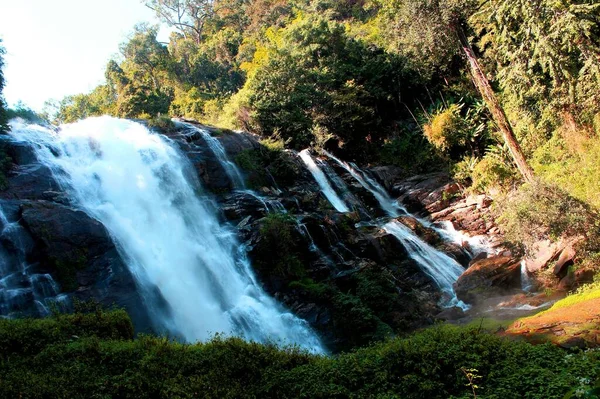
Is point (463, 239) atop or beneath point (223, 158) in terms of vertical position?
beneath

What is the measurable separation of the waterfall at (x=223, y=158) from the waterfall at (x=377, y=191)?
252 inches

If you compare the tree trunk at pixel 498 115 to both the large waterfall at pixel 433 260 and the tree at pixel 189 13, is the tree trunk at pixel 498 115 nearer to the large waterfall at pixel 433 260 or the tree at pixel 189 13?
the large waterfall at pixel 433 260

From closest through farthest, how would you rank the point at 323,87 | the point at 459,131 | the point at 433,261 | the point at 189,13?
the point at 433,261 < the point at 459,131 < the point at 323,87 < the point at 189,13

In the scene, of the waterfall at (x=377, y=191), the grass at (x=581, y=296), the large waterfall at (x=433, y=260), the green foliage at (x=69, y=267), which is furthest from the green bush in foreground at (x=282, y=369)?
the waterfall at (x=377, y=191)

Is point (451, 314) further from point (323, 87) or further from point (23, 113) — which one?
point (23, 113)

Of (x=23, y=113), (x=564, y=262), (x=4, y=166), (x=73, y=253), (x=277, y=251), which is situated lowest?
(x=564, y=262)

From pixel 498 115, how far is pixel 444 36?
5.69 meters

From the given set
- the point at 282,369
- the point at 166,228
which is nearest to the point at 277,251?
the point at 166,228

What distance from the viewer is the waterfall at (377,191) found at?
23128 mm

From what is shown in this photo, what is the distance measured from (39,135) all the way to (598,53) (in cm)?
2177

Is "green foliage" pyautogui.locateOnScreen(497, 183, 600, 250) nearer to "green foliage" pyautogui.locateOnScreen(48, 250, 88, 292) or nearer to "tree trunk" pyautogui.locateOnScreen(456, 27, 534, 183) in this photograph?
"tree trunk" pyautogui.locateOnScreen(456, 27, 534, 183)

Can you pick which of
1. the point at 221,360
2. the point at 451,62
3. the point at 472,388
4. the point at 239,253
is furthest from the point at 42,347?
the point at 451,62

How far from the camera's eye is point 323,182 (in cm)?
2277

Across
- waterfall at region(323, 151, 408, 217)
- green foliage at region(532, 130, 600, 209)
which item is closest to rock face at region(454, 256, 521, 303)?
green foliage at region(532, 130, 600, 209)
